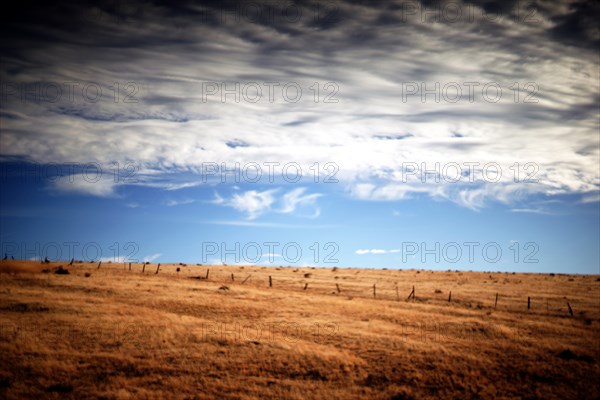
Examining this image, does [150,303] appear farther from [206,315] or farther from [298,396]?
[298,396]

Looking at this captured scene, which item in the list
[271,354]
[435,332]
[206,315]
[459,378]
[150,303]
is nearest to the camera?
[459,378]

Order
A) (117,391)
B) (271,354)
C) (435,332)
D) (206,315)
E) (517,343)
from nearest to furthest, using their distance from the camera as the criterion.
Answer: (117,391)
(271,354)
(517,343)
(435,332)
(206,315)

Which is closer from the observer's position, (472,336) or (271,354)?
(271,354)

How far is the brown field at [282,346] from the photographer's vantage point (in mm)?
25562

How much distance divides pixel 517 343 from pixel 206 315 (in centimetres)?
2809

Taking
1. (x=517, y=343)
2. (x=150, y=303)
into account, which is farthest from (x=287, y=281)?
(x=517, y=343)

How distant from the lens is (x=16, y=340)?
31438 mm

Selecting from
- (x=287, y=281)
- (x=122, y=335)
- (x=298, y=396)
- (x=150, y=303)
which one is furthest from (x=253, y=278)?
(x=298, y=396)

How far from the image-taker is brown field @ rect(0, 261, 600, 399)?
2556 centimetres

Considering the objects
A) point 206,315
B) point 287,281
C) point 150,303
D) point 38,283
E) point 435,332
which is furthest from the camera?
point 287,281

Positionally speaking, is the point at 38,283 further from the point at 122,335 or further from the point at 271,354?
the point at 271,354

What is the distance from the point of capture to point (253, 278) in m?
70.8

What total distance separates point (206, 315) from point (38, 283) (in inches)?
1056

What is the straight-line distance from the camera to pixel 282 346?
3145cm
